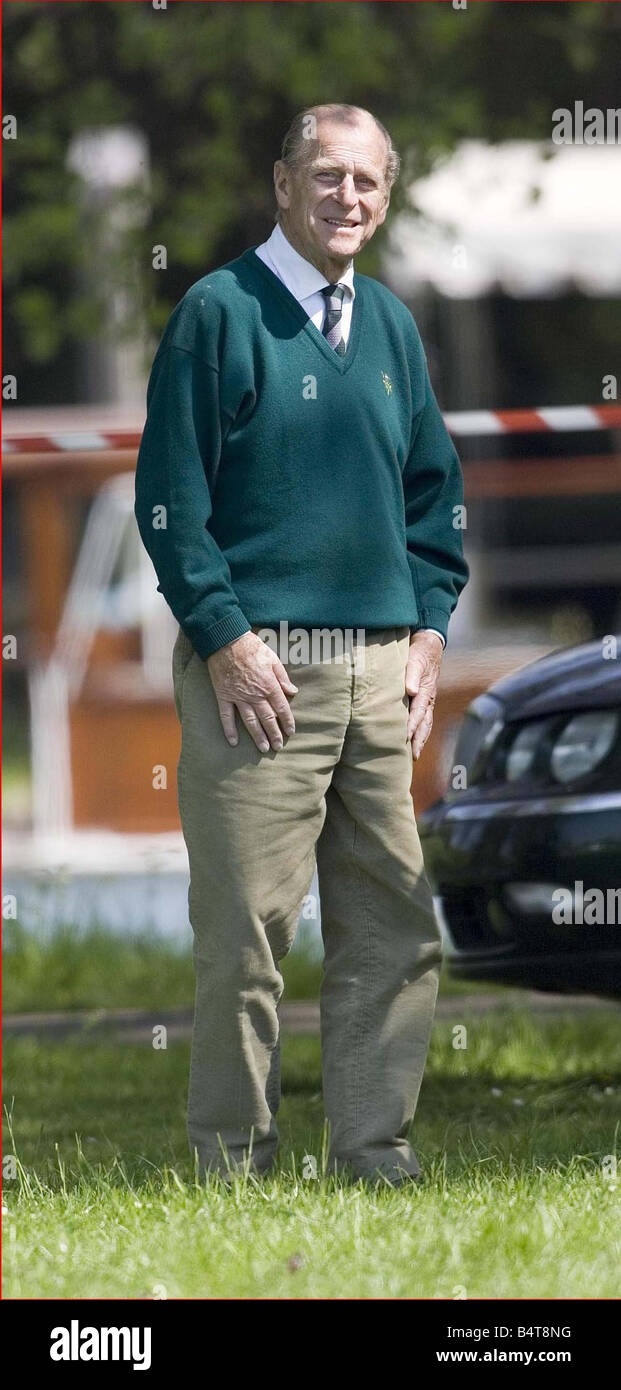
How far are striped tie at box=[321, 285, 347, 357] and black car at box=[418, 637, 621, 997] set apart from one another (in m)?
1.09

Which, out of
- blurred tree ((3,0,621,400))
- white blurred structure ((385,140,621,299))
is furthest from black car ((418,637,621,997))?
blurred tree ((3,0,621,400))

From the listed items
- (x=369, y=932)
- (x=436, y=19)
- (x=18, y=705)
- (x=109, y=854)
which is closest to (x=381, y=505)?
(x=369, y=932)

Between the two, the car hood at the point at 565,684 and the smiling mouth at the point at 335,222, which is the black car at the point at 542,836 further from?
the smiling mouth at the point at 335,222

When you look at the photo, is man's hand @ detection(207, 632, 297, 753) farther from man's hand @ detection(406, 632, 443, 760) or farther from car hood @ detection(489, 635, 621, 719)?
car hood @ detection(489, 635, 621, 719)

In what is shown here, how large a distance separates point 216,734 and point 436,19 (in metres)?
6.85

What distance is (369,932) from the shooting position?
3443 millimetres

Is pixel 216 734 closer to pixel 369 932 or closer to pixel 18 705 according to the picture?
pixel 369 932

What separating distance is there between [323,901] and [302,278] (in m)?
1.07

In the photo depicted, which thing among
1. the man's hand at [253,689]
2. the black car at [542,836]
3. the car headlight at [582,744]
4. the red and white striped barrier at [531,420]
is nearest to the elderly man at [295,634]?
the man's hand at [253,689]

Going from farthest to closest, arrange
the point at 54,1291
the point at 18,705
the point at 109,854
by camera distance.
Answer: the point at 18,705
the point at 109,854
the point at 54,1291

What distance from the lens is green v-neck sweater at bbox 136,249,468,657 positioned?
320 centimetres

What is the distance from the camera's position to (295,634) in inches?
130

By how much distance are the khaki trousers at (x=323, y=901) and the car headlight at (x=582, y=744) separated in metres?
0.69

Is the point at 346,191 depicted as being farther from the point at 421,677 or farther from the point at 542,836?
the point at 542,836
